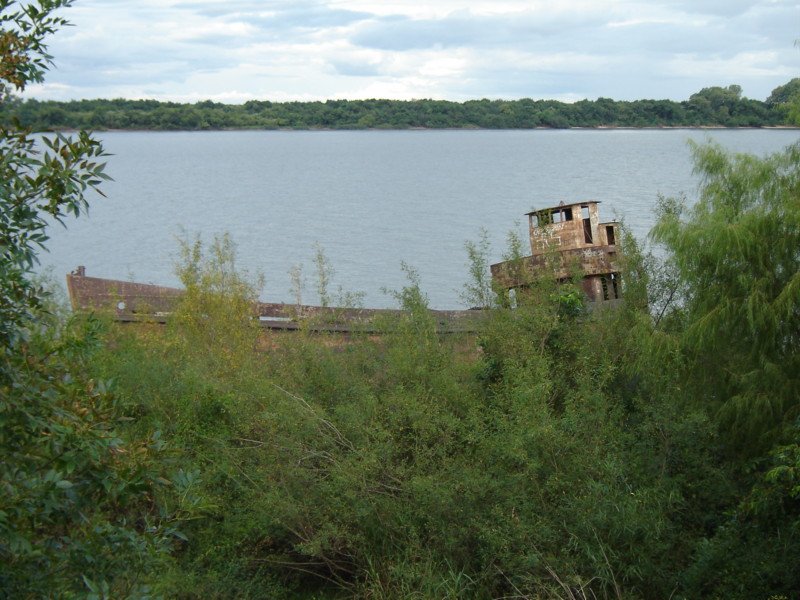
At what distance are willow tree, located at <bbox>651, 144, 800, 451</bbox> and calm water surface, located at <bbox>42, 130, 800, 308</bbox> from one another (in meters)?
1.35

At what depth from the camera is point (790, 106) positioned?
12.0 metres

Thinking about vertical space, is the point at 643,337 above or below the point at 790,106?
below

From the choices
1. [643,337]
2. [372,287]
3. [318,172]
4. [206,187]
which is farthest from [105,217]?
[643,337]

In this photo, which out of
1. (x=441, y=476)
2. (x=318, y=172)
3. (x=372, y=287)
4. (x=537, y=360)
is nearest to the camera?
(x=441, y=476)

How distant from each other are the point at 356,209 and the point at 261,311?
117 feet

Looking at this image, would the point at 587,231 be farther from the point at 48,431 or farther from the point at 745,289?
the point at 48,431

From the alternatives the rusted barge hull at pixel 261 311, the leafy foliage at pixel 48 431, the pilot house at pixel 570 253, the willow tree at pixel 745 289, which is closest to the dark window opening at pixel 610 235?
the pilot house at pixel 570 253

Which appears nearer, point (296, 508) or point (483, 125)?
point (296, 508)

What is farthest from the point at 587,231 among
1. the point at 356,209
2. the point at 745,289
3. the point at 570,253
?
the point at 356,209

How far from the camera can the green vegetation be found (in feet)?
30.7

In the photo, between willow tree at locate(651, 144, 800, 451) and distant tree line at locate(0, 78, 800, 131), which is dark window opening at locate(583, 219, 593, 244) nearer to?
willow tree at locate(651, 144, 800, 451)

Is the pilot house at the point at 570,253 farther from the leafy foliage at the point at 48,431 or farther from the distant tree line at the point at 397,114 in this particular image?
the distant tree line at the point at 397,114

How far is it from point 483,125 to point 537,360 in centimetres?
13411

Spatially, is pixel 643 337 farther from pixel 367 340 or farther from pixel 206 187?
pixel 206 187
